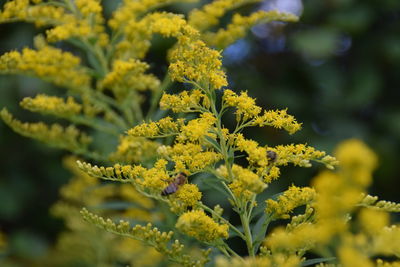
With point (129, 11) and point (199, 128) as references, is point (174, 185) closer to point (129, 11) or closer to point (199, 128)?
point (199, 128)

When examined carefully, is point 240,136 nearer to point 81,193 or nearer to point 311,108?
point 81,193

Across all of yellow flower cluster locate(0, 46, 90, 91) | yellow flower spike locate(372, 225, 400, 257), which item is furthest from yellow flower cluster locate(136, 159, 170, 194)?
yellow flower cluster locate(0, 46, 90, 91)

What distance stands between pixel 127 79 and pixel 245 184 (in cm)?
118

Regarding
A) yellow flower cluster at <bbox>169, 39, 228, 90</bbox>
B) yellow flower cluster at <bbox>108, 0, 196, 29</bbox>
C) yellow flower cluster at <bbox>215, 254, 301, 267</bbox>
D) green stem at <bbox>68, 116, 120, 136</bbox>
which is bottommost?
yellow flower cluster at <bbox>215, 254, 301, 267</bbox>

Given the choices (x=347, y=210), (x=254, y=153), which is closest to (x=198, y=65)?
(x=254, y=153)

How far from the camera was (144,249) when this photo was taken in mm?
3432

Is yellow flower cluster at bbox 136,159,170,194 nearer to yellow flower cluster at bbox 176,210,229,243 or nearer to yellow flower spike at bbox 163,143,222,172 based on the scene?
Result: yellow flower spike at bbox 163,143,222,172

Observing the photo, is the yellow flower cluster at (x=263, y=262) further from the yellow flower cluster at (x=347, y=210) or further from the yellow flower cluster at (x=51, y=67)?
the yellow flower cluster at (x=51, y=67)

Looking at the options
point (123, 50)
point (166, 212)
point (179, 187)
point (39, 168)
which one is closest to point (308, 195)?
point (179, 187)

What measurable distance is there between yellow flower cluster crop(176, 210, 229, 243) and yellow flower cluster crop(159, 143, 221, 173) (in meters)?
0.19

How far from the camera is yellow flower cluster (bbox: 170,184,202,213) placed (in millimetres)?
1788

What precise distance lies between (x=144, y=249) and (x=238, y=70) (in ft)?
8.21

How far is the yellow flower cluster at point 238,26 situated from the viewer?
108 inches

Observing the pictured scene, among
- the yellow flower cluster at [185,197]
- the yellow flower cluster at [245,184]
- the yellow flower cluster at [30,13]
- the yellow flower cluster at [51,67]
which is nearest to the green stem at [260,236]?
the yellow flower cluster at [245,184]
